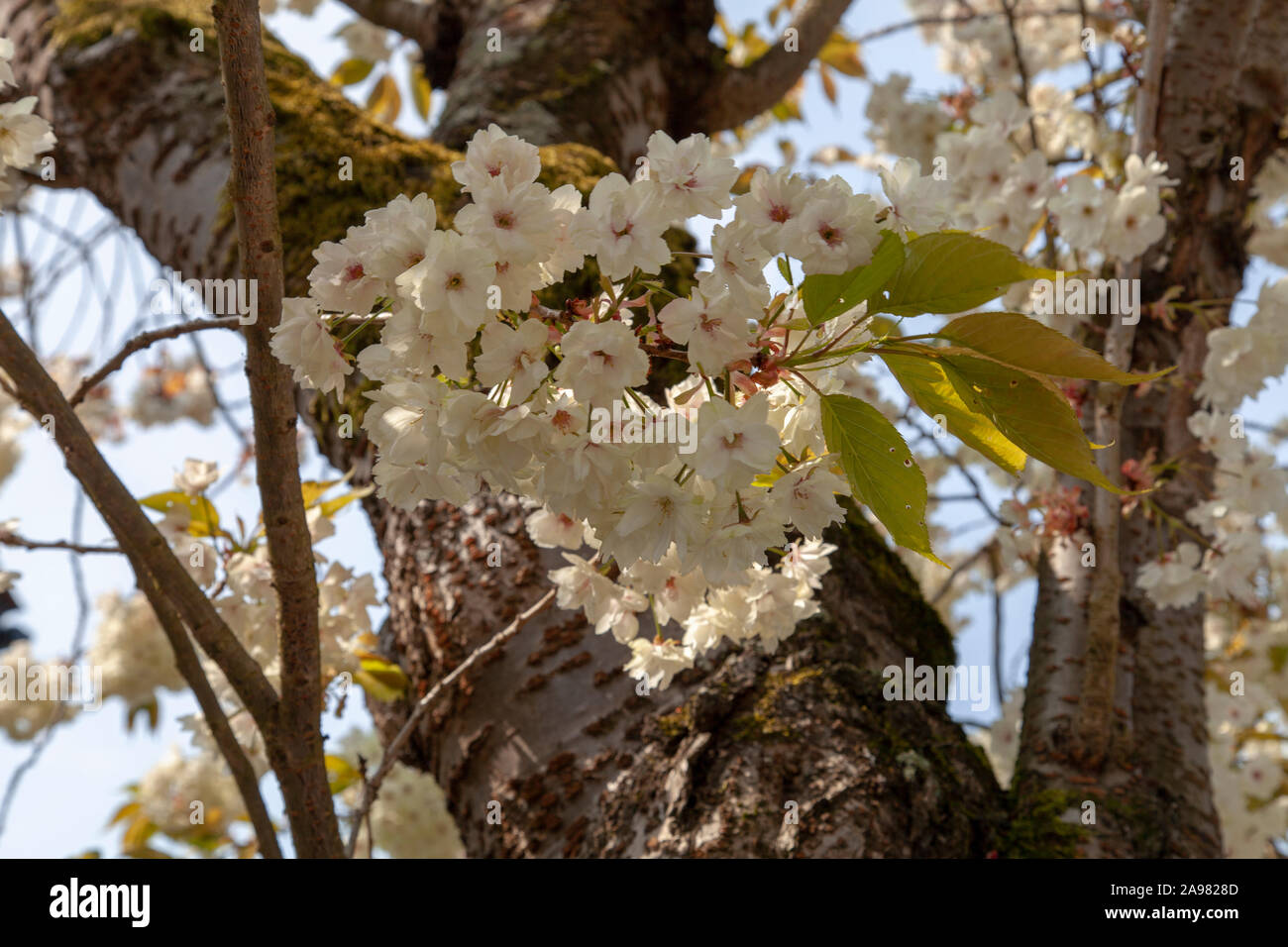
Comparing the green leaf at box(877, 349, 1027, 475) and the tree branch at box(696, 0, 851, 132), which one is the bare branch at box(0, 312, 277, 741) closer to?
the green leaf at box(877, 349, 1027, 475)

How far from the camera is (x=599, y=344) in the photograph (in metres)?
0.68

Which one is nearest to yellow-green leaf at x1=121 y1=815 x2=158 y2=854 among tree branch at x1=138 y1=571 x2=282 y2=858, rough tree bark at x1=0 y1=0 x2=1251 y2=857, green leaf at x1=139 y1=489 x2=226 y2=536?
rough tree bark at x1=0 y1=0 x2=1251 y2=857

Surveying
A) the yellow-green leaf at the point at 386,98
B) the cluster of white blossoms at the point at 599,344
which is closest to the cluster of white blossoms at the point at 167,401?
the yellow-green leaf at the point at 386,98

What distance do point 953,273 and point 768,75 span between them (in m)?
1.90

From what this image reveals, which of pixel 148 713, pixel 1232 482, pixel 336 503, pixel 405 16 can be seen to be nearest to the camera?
pixel 336 503

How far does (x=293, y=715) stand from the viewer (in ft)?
3.57

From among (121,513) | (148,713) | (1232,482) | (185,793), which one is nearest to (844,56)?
(1232,482)

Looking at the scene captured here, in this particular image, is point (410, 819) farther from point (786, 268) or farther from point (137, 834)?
point (786, 268)

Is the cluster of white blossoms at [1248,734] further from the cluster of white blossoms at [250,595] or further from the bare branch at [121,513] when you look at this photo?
the bare branch at [121,513]

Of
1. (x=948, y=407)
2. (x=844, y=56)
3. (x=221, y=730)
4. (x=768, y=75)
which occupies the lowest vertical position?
(x=221, y=730)

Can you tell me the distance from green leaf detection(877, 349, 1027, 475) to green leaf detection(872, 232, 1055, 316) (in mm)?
52

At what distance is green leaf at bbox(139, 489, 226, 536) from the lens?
55.7 inches
